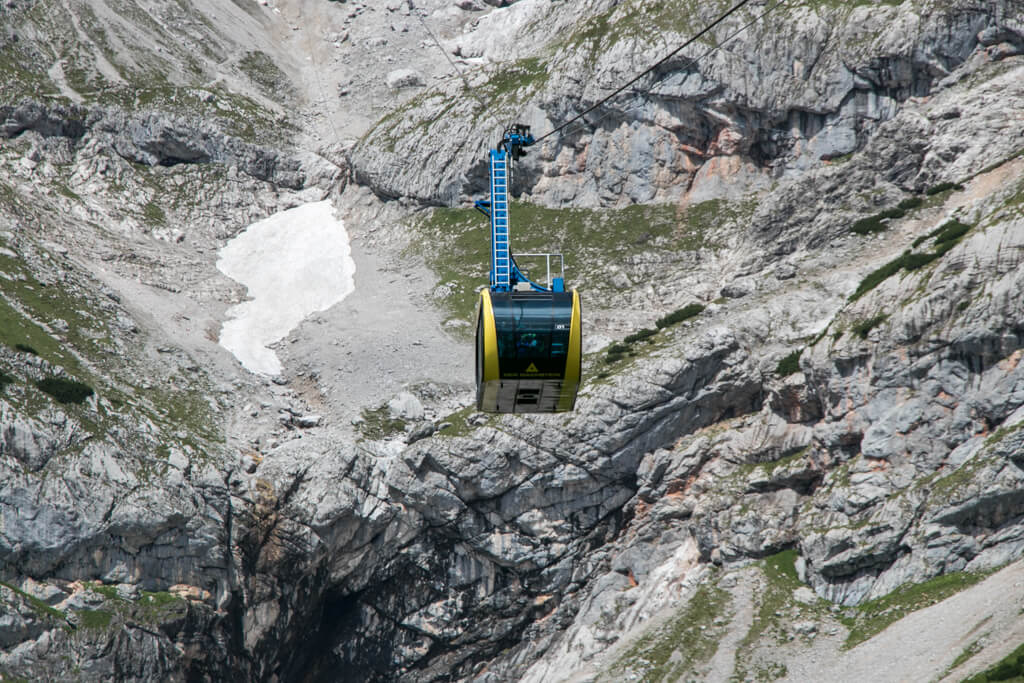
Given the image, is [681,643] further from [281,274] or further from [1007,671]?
[281,274]

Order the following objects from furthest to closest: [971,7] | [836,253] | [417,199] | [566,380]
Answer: [417,199]
[971,7]
[836,253]
[566,380]

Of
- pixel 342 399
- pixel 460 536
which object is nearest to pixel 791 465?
pixel 460 536

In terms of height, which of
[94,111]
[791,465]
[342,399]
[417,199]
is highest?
[94,111]

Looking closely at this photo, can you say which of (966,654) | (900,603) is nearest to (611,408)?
(900,603)

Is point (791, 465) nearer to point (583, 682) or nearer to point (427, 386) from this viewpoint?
point (583, 682)

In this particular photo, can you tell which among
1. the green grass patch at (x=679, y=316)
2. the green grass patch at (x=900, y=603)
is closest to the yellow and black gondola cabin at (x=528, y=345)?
the green grass patch at (x=900, y=603)

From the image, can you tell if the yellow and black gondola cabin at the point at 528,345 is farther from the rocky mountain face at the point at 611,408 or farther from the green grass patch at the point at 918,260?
the green grass patch at the point at 918,260
